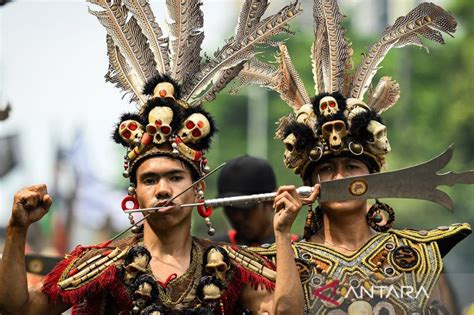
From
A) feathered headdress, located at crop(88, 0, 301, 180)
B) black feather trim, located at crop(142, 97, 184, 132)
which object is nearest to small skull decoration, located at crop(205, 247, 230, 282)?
black feather trim, located at crop(142, 97, 184, 132)

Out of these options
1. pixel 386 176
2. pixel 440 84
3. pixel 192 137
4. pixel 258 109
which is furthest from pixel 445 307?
pixel 258 109

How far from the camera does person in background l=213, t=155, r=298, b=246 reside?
12273 millimetres

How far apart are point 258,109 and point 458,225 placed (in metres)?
41.8

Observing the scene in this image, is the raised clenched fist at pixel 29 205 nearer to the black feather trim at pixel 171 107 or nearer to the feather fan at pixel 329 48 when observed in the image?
the black feather trim at pixel 171 107

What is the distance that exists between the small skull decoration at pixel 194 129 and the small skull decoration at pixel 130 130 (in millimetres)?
213

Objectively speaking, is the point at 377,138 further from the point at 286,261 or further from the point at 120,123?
the point at 120,123

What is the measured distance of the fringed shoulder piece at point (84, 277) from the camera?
8977mm

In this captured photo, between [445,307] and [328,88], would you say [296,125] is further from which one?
[445,307]

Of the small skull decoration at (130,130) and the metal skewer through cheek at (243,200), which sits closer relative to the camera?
the metal skewer through cheek at (243,200)

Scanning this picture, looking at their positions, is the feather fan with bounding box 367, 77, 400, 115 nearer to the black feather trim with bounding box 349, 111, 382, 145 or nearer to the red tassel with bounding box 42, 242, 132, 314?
the black feather trim with bounding box 349, 111, 382, 145

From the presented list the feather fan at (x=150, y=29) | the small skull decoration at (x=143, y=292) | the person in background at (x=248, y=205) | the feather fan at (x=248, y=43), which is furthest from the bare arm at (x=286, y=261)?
the person in background at (x=248, y=205)

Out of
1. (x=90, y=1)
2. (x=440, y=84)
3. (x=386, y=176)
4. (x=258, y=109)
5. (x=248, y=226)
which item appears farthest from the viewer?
(x=258, y=109)

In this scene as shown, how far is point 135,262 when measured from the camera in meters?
8.98

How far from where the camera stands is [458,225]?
32.3ft
